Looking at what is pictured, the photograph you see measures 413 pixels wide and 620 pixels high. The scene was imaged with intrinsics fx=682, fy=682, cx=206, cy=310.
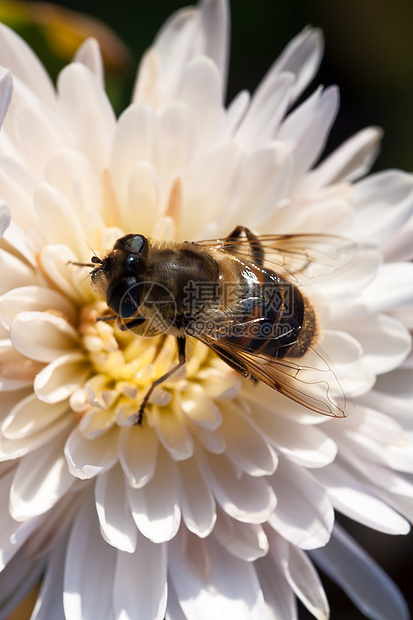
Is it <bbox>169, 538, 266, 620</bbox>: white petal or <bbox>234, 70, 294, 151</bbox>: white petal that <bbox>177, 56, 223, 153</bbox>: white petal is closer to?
<bbox>234, 70, 294, 151</bbox>: white petal

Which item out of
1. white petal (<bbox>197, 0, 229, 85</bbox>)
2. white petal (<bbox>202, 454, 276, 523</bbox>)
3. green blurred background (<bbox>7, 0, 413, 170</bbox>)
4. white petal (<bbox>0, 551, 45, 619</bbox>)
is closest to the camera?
white petal (<bbox>202, 454, 276, 523</bbox>)

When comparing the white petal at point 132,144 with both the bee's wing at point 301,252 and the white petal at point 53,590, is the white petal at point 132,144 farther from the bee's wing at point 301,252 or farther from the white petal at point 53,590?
the white petal at point 53,590

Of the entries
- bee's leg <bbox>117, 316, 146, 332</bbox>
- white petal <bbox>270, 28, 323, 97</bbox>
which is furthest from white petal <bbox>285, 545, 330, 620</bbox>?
white petal <bbox>270, 28, 323, 97</bbox>

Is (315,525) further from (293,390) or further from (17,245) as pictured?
(17,245)

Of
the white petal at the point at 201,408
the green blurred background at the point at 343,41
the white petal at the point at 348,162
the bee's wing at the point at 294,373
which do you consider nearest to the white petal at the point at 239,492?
the white petal at the point at 201,408

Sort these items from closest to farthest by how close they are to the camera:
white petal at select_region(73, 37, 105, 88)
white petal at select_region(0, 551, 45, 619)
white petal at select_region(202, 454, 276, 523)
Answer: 1. white petal at select_region(202, 454, 276, 523)
2. white petal at select_region(0, 551, 45, 619)
3. white petal at select_region(73, 37, 105, 88)

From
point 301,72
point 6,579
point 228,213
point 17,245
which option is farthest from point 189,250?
point 6,579
